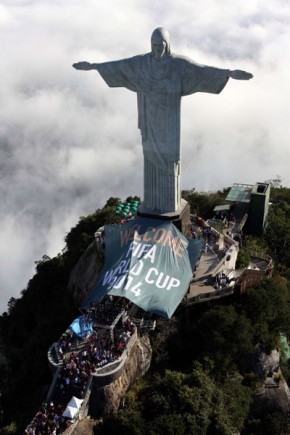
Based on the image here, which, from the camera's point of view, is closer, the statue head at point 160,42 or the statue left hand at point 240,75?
the statue left hand at point 240,75

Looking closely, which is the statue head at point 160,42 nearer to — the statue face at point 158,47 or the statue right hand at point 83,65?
the statue face at point 158,47

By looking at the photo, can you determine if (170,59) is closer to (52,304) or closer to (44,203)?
(52,304)

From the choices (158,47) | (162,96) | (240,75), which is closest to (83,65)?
(158,47)

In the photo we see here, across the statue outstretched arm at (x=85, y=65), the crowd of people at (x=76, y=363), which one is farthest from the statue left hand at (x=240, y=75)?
the crowd of people at (x=76, y=363)

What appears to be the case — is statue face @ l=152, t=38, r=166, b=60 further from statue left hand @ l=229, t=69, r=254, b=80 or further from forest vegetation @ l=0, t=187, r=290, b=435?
forest vegetation @ l=0, t=187, r=290, b=435

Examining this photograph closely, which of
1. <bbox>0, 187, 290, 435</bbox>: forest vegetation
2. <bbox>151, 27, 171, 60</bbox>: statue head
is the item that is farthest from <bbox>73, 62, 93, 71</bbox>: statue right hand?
<bbox>0, 187, 290, 435</bbox>: forest vegetation

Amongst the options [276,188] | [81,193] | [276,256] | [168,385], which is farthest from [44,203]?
[168,385]

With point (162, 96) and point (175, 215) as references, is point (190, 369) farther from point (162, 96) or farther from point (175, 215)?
point (162, 96)
